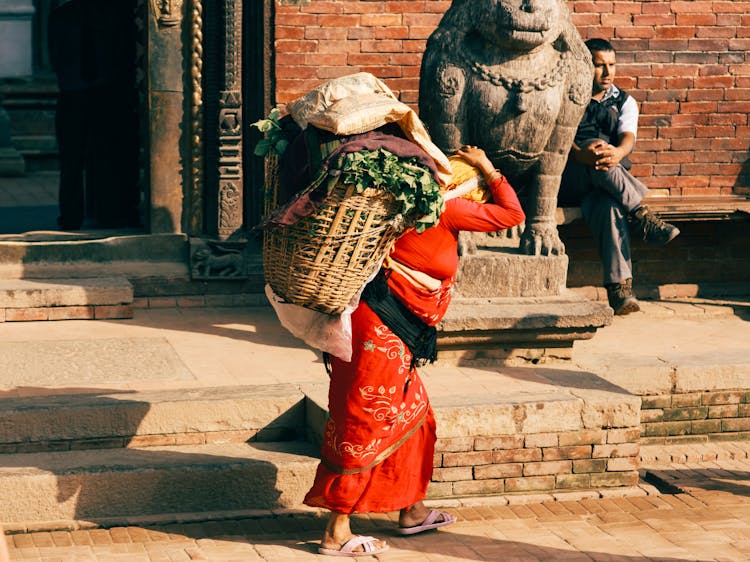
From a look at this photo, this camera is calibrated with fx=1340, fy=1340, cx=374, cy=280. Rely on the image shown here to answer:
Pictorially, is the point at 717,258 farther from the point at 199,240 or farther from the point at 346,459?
the point at 346,459

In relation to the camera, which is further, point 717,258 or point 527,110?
point 717,258

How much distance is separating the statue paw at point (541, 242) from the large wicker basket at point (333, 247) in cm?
245

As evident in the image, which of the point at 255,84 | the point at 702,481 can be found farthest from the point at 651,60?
the point at 702,481

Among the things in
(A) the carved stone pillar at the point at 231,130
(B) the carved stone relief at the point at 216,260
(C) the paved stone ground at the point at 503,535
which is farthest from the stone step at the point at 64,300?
(C) the paved stone ground at the point at 503,535

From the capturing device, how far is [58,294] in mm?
8141

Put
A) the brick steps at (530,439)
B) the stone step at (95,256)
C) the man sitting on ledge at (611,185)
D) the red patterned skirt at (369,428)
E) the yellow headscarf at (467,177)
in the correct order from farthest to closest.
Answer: the stone step at (95,256)
the man sitting on ledge at (611,185)
the brick steps at (530,439)
the yellow headscarf at (467,177)
the red patterned skirt at (369,428)

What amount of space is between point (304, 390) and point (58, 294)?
7.82 feet

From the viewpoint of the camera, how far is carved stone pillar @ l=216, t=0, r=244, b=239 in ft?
28.1

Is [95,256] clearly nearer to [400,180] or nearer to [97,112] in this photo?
[97,112]

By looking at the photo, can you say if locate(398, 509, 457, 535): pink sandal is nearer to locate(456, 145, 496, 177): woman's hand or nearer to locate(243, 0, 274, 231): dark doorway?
locate(456, 145, 496, 177): woman's hand

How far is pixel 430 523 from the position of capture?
574 centimetres

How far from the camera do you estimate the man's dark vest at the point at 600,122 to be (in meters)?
8.50

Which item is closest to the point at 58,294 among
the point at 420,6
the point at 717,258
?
the point at 420,6

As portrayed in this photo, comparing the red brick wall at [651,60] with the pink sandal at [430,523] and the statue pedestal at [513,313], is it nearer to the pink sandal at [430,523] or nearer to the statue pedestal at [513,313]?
the statue pedestal at [513,313]
